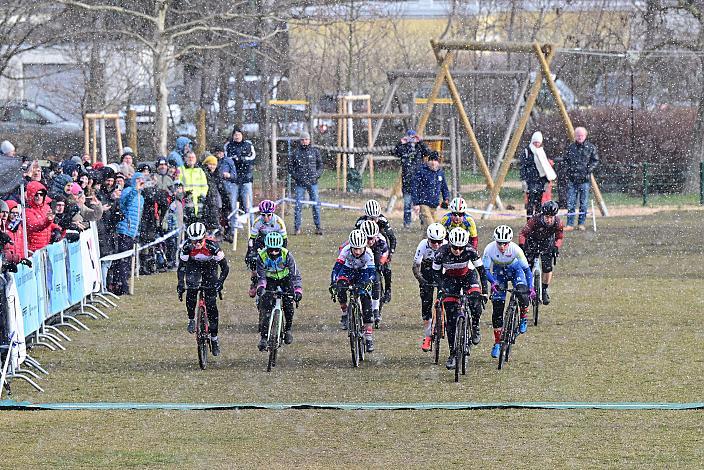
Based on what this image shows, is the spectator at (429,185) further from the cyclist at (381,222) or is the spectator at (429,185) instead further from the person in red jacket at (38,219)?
the person in red jacket at (38,219)

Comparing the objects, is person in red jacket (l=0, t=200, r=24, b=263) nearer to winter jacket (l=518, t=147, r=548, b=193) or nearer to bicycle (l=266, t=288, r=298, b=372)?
bicycle (l=266, t=288, r=298, b=372)

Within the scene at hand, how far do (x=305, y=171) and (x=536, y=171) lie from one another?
15.4ft

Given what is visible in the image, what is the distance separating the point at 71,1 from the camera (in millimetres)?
28719

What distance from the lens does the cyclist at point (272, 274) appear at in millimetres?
15586

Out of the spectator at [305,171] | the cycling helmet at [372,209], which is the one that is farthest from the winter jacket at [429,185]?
the cycling helmet at [372,209]

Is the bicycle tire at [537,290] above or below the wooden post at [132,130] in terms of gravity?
below

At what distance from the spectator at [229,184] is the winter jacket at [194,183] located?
4.47 ft

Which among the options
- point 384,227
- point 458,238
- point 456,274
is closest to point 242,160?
point 384,227

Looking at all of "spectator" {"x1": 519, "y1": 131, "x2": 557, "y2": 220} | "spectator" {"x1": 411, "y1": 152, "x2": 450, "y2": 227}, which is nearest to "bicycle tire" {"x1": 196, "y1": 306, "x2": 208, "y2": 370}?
"spectator" {"x1": 411, "y1": 152, "x2": 450, "y2": 227}

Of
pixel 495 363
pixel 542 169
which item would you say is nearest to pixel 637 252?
pixel 542 169

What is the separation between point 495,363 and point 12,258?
5361mm

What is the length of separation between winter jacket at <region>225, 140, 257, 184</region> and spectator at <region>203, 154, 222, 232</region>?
2.21 ft

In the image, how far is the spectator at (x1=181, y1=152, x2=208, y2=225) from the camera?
83.9 feet

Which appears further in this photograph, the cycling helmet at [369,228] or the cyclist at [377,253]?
the cycling helmet at [369,228]
